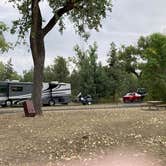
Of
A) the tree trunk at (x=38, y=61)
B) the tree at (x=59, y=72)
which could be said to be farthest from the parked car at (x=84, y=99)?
the tree trunk at (x=38, y=61)

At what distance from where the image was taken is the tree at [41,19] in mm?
25291

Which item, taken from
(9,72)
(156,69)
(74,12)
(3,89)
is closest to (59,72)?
(9,72)

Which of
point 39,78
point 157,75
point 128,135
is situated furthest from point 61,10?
point 157,75

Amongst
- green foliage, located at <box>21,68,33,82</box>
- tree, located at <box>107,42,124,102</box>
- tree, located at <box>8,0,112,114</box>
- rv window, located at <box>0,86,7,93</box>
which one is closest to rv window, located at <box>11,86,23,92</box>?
rv window, located at <box>0,86,7,93</box>

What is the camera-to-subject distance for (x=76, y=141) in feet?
47.3

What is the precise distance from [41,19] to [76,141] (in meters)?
12.6

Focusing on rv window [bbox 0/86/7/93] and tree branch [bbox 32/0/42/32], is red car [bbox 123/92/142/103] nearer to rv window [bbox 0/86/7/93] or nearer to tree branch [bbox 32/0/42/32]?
rv window [bbox 0/86/7/93]

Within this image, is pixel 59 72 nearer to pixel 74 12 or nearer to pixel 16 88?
pixel 16 88

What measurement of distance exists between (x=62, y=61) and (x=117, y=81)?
22073mm

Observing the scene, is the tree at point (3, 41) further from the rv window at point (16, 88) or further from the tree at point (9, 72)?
the tree at point (9, 72)

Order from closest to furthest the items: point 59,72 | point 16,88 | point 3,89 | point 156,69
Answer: point 156,69 → point 3,89 → point 16,88 → point 59,72

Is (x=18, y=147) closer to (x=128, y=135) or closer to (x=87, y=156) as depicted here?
(x=87, y=156)

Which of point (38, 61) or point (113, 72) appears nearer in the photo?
point (38, 61)

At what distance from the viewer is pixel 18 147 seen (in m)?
14.0
